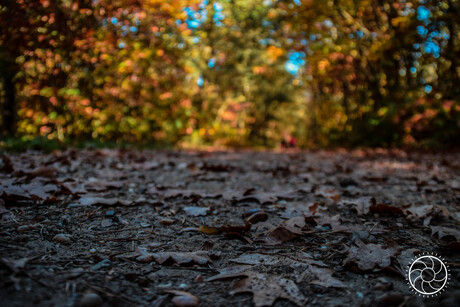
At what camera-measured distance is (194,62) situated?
10797 millimetres

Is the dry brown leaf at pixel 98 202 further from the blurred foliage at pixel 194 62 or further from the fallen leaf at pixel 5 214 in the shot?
the blurred foliage at pixel 194 62

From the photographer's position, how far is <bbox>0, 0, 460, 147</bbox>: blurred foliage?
5156mm

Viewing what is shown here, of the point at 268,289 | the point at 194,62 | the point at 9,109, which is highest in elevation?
the point at 194,62

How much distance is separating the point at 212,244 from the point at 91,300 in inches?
23.4

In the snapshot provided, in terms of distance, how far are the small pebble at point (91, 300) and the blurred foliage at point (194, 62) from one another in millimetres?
1929

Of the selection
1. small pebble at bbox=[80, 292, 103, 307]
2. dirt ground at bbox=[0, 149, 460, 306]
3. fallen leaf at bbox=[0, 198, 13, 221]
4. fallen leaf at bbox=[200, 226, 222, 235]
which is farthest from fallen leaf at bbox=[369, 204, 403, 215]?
fallen leaf at bbox=[0, 198, 13, 221]

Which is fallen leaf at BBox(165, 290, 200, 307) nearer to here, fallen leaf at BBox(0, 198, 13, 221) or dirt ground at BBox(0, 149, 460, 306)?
dirt ground at BBox(0, 149, 460, 306)

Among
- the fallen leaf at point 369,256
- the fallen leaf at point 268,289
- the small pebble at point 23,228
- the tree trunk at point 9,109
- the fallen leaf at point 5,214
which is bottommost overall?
the fallen leaf at point 268,289

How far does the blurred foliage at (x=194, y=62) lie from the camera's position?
5156 millimetres

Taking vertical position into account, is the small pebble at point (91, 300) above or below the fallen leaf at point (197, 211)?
above

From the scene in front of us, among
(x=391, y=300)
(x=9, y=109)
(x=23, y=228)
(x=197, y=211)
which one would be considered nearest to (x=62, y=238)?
(x=23, y=228)

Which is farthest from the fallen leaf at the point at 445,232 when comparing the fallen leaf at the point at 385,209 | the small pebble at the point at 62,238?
the small pebble at the point at 62,238

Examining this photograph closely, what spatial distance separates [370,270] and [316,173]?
253cm

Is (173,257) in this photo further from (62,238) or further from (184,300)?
(62,238)
